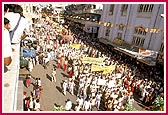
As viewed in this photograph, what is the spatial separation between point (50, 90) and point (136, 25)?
18.2m

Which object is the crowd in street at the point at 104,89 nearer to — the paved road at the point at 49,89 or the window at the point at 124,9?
the paved road at the point at 49,89

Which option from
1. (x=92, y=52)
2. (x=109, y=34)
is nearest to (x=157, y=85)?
(x=92, y=52)

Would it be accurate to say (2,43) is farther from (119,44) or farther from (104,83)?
(119,44)

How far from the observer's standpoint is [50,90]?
53.5ft

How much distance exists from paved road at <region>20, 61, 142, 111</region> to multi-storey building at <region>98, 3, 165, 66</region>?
30.9ft

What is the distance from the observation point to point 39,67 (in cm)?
2148

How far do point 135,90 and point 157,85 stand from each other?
6.48ft

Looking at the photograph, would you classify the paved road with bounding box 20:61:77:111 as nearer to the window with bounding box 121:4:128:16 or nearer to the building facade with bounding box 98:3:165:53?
the building facade with bounding box 98:3:165:53

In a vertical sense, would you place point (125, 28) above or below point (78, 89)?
above

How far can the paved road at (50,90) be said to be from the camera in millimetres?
14398

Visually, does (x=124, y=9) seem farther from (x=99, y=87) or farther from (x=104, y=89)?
(x=104, y=89)

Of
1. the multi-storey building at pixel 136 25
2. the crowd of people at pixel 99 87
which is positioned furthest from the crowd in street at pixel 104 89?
A: the multi-storey building at pixel 136 25

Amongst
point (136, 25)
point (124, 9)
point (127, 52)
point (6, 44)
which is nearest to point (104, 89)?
point (127, 52)

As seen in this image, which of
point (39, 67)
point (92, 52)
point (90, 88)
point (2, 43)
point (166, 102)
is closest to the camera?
point (2, 43)
